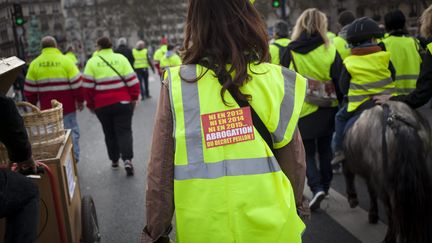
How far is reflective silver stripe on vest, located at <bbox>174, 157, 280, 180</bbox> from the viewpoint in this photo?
89.0 inches

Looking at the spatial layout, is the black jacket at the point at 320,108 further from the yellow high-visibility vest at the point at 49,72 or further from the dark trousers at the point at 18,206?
the yellow high-visibility vest at the point at 49,72

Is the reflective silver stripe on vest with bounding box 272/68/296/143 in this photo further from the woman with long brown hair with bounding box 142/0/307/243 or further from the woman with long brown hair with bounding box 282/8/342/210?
the woman with long brown hair with bounding box 282/8/342/210

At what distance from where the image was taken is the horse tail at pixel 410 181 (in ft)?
12.7

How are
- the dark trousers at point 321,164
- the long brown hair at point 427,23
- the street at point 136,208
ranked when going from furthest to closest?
the dark trousers at point 321,164 → the street at point 136,208 → the long brown hair at point 427,23

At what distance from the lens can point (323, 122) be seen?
5691 millimetres

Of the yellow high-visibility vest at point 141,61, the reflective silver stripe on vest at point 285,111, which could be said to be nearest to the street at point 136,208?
the reflective silver stripe on vest at point 285,111

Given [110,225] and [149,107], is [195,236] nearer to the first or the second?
[110,225]

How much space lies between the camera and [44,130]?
4160 millimetres

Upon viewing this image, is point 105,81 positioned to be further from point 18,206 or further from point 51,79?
point 18,206

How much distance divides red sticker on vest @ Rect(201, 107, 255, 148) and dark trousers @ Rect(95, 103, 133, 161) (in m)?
5.63

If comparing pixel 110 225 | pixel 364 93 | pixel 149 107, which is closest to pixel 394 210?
pixel 364 93

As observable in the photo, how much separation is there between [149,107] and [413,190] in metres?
12.5

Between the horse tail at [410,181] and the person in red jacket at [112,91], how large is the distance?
464 centimetres

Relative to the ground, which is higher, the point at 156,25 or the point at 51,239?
the point at 51,239
